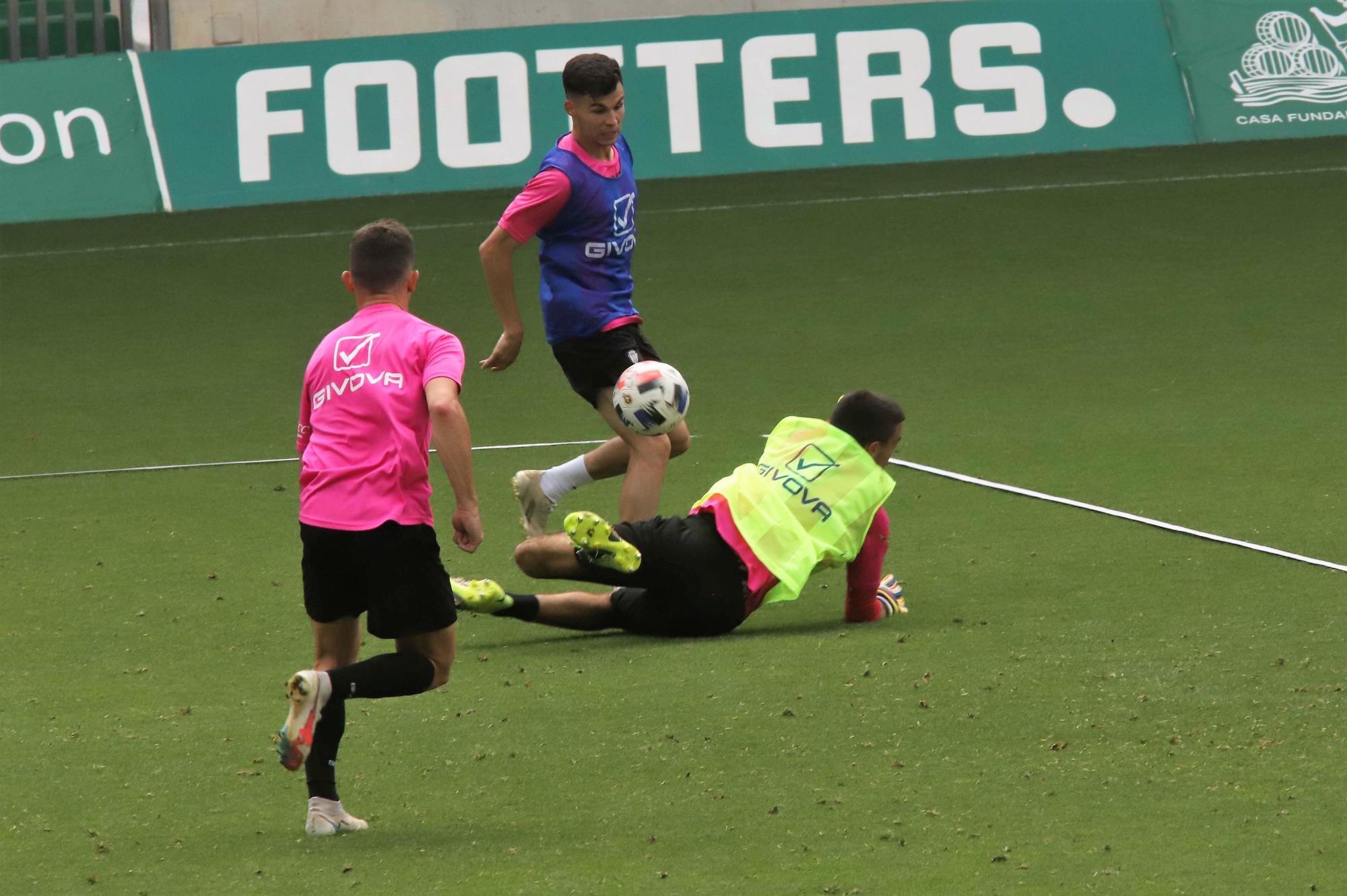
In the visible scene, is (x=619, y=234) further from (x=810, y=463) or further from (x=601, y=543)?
(x=601, y=543)

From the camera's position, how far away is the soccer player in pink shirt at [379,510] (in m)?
4.79

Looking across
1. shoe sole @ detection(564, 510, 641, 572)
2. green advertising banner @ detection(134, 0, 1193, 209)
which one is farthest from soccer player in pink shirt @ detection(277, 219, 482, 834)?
green advertising banner @ detection(134, 0, 1193, 209)

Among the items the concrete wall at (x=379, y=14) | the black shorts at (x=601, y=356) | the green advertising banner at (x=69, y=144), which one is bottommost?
the black shorts at (x=601, y=356)

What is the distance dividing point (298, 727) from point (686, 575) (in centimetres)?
206

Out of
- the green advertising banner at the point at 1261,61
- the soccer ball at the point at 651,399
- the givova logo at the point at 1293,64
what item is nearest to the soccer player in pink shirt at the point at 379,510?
the soccer ball at the point at 651,399

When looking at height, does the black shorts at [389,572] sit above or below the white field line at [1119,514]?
above

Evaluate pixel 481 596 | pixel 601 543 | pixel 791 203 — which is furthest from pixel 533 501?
pixel 791 203

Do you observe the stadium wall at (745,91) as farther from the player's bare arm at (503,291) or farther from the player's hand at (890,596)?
the player's hand at (890,596)

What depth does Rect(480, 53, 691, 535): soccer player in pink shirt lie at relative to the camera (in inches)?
282

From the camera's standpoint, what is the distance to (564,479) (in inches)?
304

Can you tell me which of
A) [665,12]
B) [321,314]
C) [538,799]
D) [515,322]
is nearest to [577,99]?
[515,322]

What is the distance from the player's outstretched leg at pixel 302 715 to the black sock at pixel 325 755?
58 millimetres

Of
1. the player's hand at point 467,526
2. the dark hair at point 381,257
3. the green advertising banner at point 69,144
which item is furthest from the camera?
the green advertising banner at point 69,144

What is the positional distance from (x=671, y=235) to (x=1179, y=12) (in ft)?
16.0
